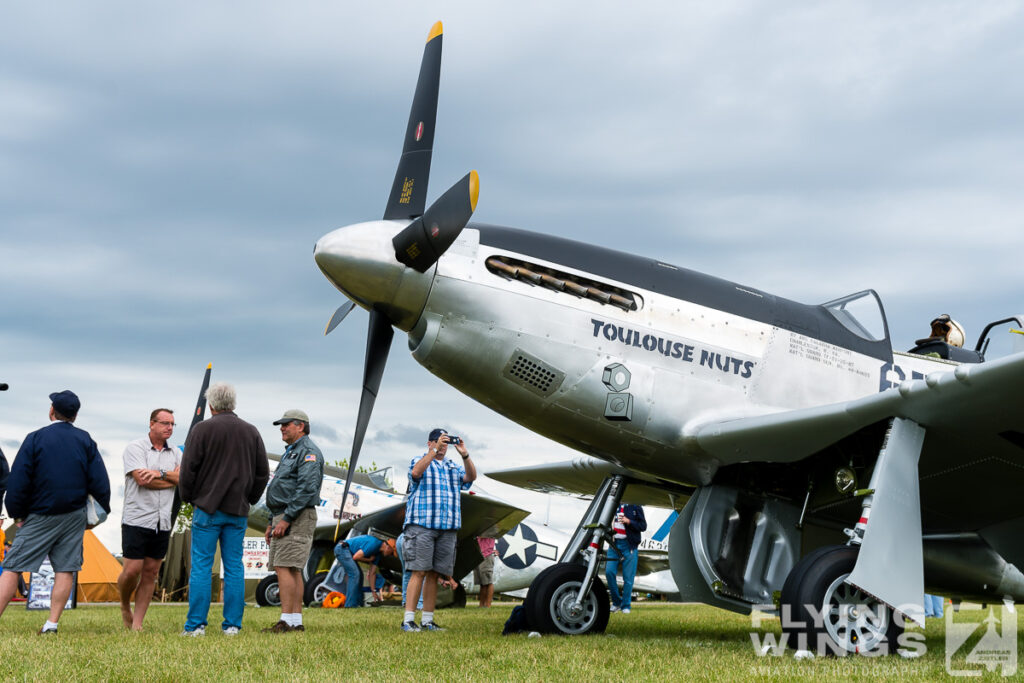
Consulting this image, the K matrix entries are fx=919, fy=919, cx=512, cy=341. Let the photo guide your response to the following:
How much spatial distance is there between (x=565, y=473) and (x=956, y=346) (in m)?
4.09

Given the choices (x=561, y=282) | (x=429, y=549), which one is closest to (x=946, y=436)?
(x=561, y=282)

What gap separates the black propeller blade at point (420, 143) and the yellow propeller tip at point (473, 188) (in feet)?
2.64

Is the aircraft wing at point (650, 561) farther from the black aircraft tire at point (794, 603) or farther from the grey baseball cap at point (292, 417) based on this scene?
the black aircraft tire at point (794, 603)

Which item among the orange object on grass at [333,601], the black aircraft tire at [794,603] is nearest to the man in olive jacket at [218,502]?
the black aircraft tire at [794,603]

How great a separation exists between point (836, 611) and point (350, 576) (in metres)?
9.17

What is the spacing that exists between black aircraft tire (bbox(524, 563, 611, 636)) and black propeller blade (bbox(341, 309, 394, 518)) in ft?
5.43

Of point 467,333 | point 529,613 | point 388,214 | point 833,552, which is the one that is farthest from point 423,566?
point 833,552

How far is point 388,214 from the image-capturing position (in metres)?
7.11

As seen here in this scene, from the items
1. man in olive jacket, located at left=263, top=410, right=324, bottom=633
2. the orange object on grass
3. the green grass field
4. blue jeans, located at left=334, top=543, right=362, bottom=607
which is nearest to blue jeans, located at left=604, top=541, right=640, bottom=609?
blue jeans, located at left=334, top=543, right=362, bottom=607

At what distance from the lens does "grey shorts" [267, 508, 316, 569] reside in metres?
7.36

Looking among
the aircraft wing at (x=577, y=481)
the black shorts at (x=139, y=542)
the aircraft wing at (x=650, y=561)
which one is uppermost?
the aircraft wing at (x=577, y=481)

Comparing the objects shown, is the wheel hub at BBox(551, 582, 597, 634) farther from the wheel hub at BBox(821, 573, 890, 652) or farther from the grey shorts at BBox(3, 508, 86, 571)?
the grey shorts at BBox(3, 508, 86, 571)

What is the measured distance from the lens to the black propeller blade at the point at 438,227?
20.6 feet

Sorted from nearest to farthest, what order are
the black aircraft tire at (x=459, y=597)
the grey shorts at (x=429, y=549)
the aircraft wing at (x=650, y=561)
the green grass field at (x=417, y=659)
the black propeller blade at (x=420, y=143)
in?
the green grass field at (x=417, y=659), the black propeller blade at (x=420, y=143), the grey shorts at (x=429, y=549), the black aircraft tire at (x=459, y=597), the aircraft wing at (x=650, y=561)
